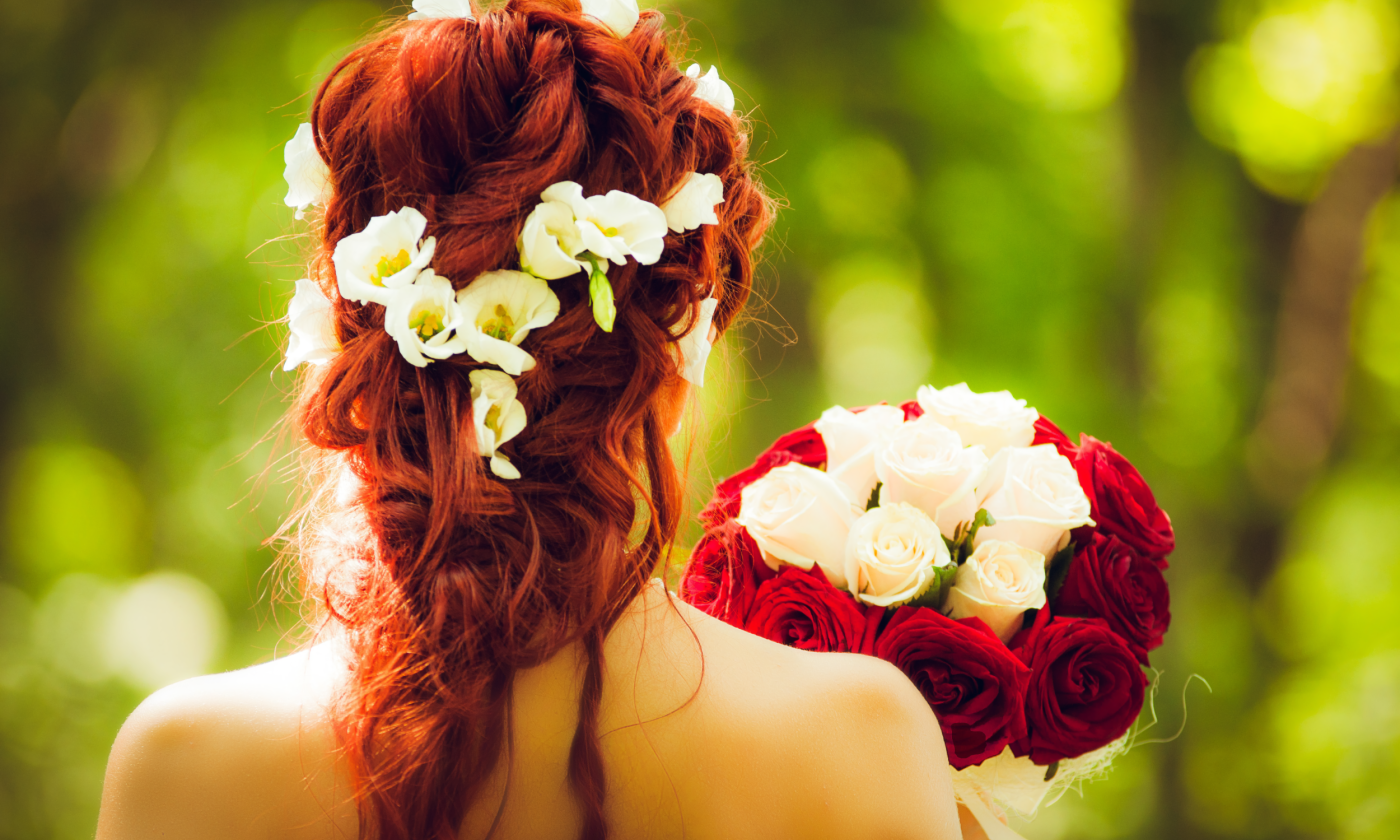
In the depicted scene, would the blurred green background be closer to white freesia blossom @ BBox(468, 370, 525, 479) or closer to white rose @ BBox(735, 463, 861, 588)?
white rose @ BBox(735, 463, 861, 588)

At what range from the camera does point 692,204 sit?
1321mm

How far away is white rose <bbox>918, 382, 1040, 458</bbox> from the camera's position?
1.95 meters

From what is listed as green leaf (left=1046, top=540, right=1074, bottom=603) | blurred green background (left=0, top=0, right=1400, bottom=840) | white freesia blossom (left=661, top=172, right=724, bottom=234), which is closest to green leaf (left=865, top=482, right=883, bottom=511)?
green leaf (left=1046, top=540, right=1074, bottom=603)

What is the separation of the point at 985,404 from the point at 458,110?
1.21 meters

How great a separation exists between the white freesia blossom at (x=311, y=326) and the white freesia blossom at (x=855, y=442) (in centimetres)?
91

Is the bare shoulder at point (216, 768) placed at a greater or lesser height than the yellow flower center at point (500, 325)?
lesser

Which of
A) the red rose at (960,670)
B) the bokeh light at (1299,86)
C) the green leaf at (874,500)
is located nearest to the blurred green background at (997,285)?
the bokeh light at (1299,86)

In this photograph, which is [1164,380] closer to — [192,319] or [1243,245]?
[1243,245]

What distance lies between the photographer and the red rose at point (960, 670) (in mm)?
1635

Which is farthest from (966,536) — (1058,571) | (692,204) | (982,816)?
(692,204)

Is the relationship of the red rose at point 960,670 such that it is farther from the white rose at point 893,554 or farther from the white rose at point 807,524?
Result: the white rose at point 807,524

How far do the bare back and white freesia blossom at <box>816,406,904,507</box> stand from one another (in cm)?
60

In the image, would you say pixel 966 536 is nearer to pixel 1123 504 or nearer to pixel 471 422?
pixel 1123 504

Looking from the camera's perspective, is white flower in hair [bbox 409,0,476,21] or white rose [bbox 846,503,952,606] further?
white rose [bbox 846,503,952,606]
